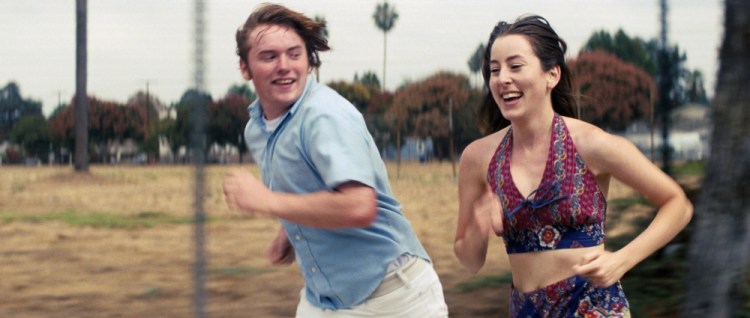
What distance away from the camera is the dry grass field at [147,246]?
212 inches

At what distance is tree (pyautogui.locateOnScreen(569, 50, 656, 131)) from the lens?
5812 millimetres

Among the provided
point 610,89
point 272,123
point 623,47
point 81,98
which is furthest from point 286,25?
point 610,89

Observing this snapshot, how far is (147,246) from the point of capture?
7.54 m

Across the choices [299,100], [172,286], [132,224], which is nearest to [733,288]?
[299,100]

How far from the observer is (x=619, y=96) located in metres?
6.03

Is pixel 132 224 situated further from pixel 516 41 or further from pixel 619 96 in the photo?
pixel 516 41

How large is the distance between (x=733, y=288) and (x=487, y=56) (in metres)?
1.51

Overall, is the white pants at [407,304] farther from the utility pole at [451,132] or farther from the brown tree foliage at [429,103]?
the utility pole at [451,132]

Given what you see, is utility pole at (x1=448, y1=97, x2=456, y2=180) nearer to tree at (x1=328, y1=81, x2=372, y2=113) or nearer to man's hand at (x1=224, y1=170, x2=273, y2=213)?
tree at (x1=328, y1=81, x2=372, y2=113)

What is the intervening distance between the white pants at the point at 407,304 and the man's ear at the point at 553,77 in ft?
1.91

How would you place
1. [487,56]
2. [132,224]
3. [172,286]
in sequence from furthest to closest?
1. [132,224]
2. [172,286]
3. [487,56]

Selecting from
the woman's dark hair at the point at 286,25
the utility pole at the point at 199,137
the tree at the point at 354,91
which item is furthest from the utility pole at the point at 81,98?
the woman's dark hair at the point at 286,25

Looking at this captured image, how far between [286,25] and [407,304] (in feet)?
2.59

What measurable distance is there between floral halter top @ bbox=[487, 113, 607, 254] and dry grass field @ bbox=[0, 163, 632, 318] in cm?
167
